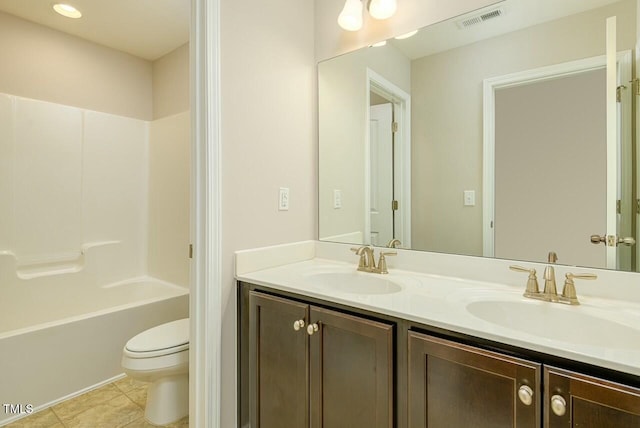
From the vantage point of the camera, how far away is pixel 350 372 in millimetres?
1016

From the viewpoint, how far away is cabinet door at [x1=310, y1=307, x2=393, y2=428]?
3.08 feet

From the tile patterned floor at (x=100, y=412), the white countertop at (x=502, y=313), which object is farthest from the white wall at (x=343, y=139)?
the tile patterned floor at (x=100, y=412)

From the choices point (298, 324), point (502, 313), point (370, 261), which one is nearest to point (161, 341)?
point (298, 324)

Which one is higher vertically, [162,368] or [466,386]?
[466,386]

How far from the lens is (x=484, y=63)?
134 cm

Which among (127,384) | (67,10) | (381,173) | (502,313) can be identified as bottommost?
(127,384)

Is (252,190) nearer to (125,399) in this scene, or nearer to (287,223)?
(287,223)

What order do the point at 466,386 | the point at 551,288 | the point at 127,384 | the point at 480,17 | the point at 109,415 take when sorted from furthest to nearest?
the point at 127,384 < the point at 109,415 < the point at 480,17 < the point at 551,288 < the point at 466,386

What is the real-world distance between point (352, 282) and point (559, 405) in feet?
2.87

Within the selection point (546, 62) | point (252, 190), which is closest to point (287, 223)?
point (252, 190)

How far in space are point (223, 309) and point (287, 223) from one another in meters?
0.52

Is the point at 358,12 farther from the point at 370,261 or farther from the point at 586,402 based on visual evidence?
the point at 586,402

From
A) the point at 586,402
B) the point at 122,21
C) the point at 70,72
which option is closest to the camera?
the point at 586,402

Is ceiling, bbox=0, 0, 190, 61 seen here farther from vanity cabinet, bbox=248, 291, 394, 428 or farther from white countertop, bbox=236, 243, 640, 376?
vanity cabinet, bbox=248, 291, 394, 428
